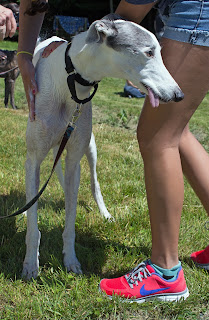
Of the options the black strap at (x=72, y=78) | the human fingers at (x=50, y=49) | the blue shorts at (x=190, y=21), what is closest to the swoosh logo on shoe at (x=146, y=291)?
the black strap at (x=72, y=78)

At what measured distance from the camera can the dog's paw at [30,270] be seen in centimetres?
240

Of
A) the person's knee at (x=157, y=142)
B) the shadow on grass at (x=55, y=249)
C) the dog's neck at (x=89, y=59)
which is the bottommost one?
the shadow on grass at (x=55, y=249)

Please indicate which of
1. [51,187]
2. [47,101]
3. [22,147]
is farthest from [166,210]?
[22,147]

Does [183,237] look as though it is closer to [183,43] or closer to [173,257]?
[173,257]

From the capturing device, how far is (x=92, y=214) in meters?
3.24

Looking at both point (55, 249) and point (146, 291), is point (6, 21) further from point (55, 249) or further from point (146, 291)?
point (146, 291)

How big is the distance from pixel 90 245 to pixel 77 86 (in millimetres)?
1142

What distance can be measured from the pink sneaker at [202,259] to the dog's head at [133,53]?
110cm

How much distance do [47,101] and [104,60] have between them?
43 centimetres

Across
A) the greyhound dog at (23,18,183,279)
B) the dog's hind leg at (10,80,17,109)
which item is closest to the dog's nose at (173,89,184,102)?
the greyhound dog at (23,18,183,279)

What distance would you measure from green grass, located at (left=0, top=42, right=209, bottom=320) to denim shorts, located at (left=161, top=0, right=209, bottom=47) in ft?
4.42

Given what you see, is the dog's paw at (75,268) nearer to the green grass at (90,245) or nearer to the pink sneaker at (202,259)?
the green grass at (90,245)

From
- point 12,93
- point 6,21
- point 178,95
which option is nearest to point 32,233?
point 178,95

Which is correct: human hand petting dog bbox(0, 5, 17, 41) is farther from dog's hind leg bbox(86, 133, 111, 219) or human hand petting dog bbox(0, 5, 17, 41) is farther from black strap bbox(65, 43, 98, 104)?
dog's hind leg bbox(86, 133, 111, 219)
